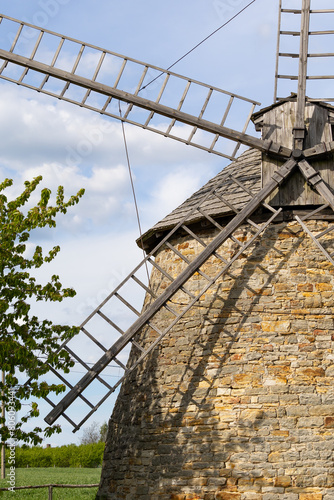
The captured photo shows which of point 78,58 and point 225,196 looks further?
point 225,196

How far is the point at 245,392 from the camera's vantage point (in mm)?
10508

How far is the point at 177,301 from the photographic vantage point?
12.0 m

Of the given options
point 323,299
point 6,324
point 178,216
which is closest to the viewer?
point 6,324

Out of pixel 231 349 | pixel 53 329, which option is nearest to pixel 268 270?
pixel 231 349

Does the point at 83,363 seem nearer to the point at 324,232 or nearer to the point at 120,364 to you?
the point at 120,364

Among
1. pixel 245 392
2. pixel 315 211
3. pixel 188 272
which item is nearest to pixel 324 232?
pixel 315 211

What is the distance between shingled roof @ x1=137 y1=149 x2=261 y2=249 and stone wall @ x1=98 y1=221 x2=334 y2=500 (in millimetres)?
477

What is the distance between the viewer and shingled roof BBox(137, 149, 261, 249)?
11953 millimetres

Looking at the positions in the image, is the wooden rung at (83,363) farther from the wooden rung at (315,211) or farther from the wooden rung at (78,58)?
the wooden rung at (78,58)

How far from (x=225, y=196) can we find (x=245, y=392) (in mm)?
3677

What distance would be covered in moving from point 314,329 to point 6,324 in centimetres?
460

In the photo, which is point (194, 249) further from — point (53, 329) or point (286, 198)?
point (53, 329)

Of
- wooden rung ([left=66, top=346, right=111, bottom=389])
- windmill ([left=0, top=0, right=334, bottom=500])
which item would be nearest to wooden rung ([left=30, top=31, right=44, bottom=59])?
windmill ([left=0, top=0, right=334, bottom=500])

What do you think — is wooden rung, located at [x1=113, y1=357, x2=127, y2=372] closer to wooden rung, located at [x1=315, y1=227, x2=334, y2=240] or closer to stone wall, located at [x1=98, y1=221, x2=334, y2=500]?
stone wall, located at [x1=98, y1=221, x2=334, y2=500]
